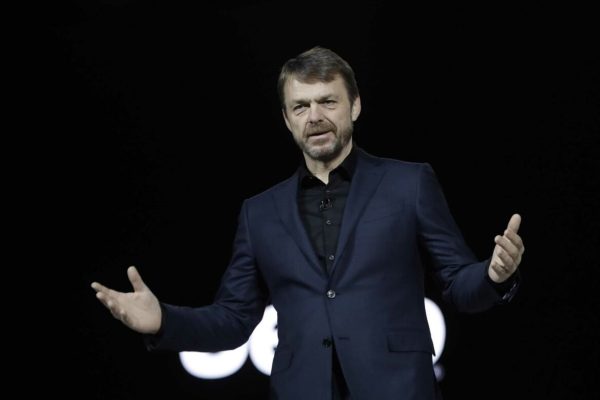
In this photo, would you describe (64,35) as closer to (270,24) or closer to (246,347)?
(270,24)

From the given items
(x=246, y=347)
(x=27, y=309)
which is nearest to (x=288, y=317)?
(x=246, y=347)

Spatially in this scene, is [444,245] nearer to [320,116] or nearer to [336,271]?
[336,271]

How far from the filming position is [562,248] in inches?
143

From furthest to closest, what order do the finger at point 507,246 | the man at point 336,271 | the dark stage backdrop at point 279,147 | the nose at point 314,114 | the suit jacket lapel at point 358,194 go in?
1. the dark stage backdrop at point 279,147
2. the nose at point 314,114
3. the suit jacket lapel at point 358,194
4. the man at point 336,271
5. the finger at point 507,246

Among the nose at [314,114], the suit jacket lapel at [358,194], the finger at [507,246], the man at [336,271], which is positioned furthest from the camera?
the nose at [314,114]

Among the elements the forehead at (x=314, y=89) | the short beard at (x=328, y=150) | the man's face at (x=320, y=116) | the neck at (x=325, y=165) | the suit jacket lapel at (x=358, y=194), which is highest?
the forehead at (x=314, y=89)

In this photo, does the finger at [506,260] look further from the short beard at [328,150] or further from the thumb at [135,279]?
the thumb at [135,279]

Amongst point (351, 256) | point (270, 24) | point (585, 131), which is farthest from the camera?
point (270, 24)

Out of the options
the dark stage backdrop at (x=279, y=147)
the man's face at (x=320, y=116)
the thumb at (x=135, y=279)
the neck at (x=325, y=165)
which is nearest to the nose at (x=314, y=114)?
the man's face at (x=320, y=116)

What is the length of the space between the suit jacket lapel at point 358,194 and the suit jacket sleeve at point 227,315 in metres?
0.35

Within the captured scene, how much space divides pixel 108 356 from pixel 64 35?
61.7 inches

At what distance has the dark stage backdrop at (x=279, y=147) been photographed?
3.64 metres

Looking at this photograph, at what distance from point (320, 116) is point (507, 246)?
2.27 feet

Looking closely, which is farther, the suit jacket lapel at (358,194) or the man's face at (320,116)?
the man's face at (320,116)
